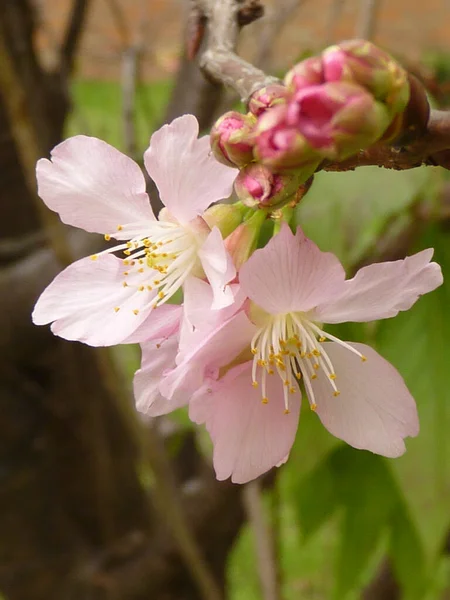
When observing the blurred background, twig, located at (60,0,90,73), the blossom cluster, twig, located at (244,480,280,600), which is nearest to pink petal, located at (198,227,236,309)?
the blossom cluster

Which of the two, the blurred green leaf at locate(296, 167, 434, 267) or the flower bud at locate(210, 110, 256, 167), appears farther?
the blurred green leaf at locate(296, 167, 434, 267)

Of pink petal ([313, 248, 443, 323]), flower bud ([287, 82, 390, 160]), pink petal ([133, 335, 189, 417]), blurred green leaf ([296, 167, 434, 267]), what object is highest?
flower bud ([287, 82, 390, 160])

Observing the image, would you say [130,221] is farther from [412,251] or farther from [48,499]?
[48,499]

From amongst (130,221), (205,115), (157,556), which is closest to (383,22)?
(205,115)

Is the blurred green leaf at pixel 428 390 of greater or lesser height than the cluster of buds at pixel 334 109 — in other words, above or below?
below

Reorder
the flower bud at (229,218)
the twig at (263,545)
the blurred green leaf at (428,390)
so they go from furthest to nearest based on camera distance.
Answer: the twig at (263,545) → the blurred green leaf at (428,390) → the flower bud at (229,218)

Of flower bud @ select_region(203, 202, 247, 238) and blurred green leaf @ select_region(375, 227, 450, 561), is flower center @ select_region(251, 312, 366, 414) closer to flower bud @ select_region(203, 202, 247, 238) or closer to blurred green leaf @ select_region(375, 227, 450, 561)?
flower bud @ select_region(203, 202, 247, 238)

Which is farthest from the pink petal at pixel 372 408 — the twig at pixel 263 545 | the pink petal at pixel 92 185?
the twig at pixel 263 545

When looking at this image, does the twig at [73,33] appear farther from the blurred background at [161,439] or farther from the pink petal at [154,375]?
the pink petal at [154,375]
